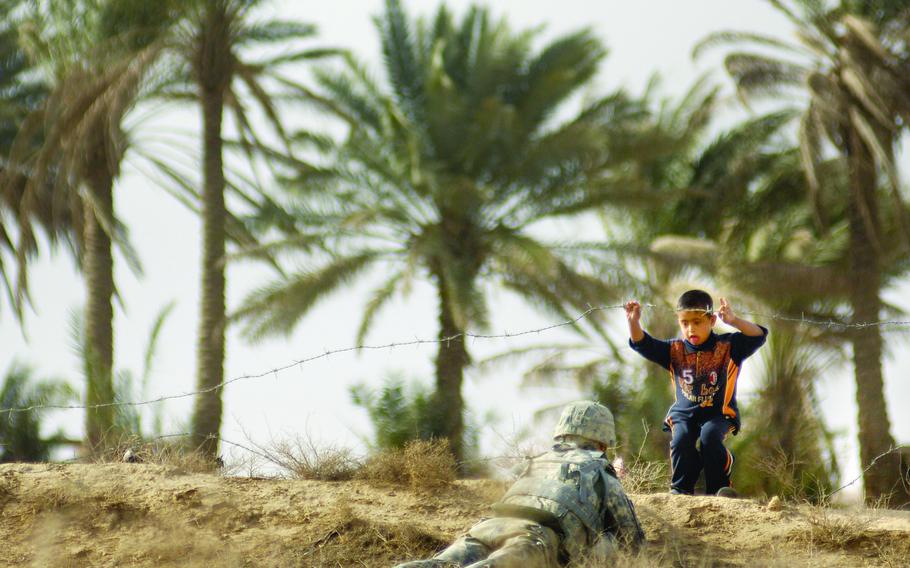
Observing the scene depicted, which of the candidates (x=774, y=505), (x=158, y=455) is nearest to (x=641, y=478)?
(x=774, y=505)

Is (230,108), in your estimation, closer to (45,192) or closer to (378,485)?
(45,192)

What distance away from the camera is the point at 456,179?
1761 centimetres

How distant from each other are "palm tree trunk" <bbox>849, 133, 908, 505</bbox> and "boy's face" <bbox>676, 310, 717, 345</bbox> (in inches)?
441

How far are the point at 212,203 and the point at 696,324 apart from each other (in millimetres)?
10332

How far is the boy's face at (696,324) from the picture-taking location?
25.2 ft

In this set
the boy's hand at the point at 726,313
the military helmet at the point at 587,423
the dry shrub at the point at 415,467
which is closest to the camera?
the military helmet at the point at 587,423

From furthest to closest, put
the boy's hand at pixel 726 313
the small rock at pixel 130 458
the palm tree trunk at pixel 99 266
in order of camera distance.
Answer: the palm tree trunk at pixel 99 266 → the small rock at pixel 130 458 → the boy's hand at pixel 726 313

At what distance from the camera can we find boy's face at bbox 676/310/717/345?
7691 millimetres

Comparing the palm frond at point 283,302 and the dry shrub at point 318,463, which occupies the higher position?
the palm frond at point 283,302

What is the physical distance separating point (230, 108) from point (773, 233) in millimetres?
9879

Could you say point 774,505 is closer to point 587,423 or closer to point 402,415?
point 587,423

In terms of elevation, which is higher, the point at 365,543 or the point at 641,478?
the point at 641,478

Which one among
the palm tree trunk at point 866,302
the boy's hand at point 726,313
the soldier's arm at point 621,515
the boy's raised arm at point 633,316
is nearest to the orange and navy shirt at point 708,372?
the boy's raised arm at point 633,316

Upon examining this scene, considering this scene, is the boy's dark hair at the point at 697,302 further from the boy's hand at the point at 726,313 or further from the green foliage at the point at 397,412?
the green foliage at the point at 397,412
